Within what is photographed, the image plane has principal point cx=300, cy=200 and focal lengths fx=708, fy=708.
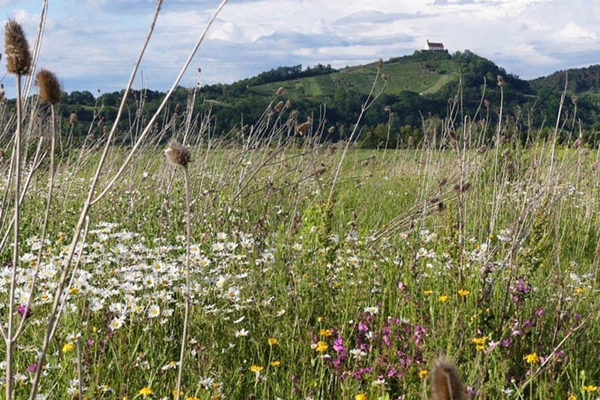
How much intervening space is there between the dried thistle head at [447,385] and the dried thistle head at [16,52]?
903 millimetres

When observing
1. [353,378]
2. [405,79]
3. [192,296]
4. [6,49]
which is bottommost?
[353,378]

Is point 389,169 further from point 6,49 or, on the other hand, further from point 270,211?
point 6,49

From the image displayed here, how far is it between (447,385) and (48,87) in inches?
36.5

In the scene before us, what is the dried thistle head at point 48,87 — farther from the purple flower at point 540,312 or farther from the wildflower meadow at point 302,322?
the purple flower at point 540,312

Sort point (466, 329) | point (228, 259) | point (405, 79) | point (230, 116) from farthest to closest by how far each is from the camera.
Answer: point (405, 79)
point (230, 116)
point (228, 259)
point (466, 329)

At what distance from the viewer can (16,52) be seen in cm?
117

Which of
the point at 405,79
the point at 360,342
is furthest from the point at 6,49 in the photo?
the point at 405,79

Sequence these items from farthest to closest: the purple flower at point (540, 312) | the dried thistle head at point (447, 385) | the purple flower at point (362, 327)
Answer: the purple flower at point (540, 312)
the purple flower at point (362, 327)
the dried thistle head at point (447, 385)

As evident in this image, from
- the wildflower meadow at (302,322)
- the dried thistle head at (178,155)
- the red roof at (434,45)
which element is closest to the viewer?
the dried thistle head at (178,155)

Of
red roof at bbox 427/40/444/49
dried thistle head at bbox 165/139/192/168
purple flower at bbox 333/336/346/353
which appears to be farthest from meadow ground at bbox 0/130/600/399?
red roof at bbox 427/40/444/49

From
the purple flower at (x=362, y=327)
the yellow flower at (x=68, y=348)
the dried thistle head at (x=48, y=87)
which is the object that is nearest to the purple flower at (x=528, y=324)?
the purple flower at (x=362, y=327)

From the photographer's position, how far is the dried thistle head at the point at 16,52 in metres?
1.17

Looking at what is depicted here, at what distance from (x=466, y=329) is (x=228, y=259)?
1.21 metres

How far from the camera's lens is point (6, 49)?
119 cm
